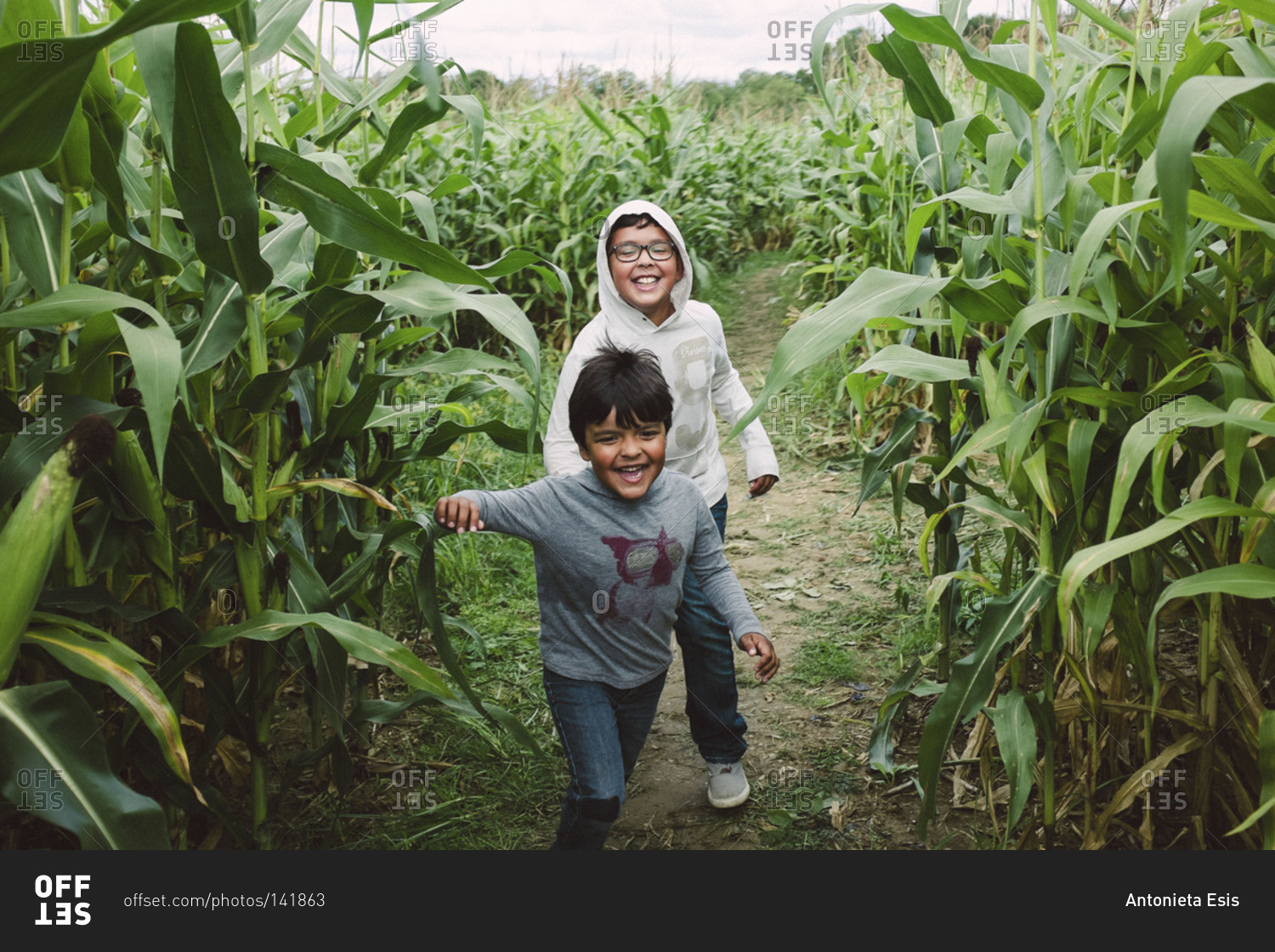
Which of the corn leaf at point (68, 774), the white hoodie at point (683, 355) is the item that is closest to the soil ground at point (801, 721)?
the white hoodie at point (683, 355)

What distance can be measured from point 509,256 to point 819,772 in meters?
1.34

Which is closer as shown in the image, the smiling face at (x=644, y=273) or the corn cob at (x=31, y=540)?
the corn cob at (x=31, y=540)

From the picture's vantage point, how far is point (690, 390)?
216 cm

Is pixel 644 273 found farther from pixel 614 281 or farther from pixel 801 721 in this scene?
pixel 801 721

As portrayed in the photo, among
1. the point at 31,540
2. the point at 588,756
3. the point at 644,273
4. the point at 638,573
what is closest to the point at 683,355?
the point at 644,273

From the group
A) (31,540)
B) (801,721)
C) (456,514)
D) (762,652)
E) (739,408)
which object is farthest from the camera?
(801,721)

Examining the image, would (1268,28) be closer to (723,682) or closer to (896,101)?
(723,682)

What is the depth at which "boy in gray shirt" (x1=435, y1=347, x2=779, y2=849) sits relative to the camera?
5.56 feet

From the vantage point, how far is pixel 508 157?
18.8ft

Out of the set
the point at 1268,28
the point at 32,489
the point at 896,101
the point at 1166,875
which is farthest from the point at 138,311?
the point at 896,101

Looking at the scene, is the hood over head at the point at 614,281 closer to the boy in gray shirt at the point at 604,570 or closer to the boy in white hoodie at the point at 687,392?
the boy in white hoodie at the point at 687,392

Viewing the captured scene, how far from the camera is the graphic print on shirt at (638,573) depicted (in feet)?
5.71

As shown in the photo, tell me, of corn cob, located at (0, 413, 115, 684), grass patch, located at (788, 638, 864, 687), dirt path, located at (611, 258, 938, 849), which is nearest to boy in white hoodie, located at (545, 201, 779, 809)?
dirt path, located at (611, 258, 938, 849)

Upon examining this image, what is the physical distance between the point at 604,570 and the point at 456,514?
1.05ft
